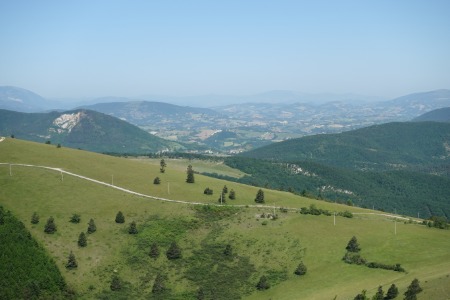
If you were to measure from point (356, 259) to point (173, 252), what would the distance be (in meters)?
40.1

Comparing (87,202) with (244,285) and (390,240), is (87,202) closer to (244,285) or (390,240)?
(244,285)

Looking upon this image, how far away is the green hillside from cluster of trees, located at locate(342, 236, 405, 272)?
145 centimetres

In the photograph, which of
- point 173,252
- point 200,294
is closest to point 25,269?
point 173,252

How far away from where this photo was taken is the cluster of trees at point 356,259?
3368 inches

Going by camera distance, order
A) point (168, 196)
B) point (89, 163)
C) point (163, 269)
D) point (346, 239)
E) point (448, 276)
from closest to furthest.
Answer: point (448, 276), point (163, 269), point (346, 239), point (168, 196), point (89, 163)

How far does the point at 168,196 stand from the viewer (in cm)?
13288

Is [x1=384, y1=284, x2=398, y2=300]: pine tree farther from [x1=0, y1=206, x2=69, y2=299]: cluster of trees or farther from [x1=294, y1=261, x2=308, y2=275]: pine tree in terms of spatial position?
[x1=0, y1=206, x2=69, y2=299]: cluster of trees

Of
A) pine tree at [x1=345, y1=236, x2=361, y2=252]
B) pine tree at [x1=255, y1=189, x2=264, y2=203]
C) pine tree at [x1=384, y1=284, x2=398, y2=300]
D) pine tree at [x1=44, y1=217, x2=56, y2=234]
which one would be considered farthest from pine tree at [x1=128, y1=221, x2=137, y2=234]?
pine tree at [x1=384, y1=284, x2=398, y2=300]

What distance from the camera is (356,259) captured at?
92.2 meters

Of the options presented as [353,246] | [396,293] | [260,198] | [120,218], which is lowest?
[353,246]

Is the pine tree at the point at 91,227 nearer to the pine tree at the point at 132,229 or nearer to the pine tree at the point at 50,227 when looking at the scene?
the pine tree at the point at 50,227

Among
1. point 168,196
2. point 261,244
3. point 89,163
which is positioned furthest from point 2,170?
point 261,244

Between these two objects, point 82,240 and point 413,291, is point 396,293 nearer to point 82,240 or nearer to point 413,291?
point 413,291

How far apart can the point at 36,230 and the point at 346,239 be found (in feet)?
239
